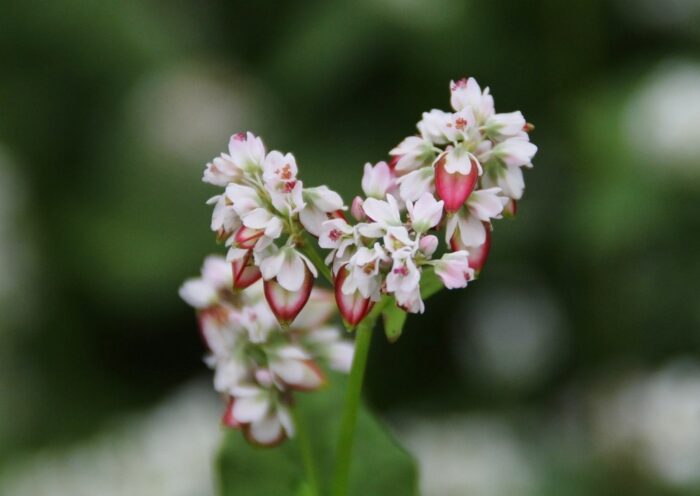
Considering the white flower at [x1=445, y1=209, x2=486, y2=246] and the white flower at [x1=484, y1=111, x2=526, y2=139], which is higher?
the white flower at [x1=484, y1=111, x2=526, y2=139]

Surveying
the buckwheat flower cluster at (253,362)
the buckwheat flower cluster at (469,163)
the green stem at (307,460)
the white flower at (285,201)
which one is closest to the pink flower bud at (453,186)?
the buckwheat flower cluster at (469,163)

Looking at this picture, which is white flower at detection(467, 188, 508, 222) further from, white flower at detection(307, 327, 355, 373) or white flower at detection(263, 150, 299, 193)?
white flower at detection(307, 327, 355, 373)

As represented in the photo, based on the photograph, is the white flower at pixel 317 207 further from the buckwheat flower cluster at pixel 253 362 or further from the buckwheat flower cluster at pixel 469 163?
the buckwheat flower cluster at pixel 253 362

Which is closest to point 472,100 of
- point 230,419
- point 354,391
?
point 354,391

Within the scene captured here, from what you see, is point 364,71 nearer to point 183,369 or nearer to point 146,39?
point 146,39

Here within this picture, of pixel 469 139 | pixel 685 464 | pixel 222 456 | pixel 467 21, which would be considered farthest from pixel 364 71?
pixel 469 139

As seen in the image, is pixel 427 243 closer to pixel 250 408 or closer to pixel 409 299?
pixel 409 299

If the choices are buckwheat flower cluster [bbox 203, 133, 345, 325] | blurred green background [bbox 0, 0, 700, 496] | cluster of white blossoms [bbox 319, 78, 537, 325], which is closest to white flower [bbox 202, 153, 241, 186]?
buckwheat flower cluster [bbox 203, 133, 345, 325]
